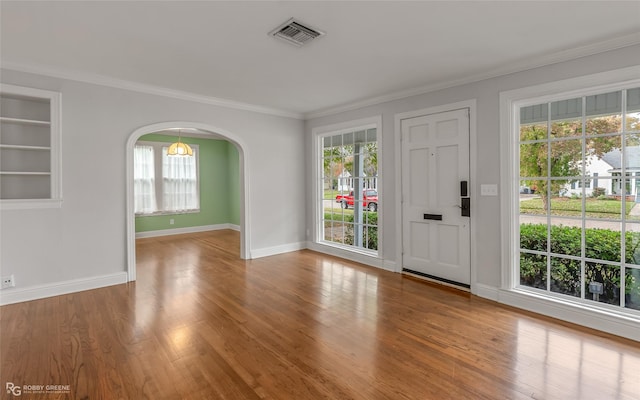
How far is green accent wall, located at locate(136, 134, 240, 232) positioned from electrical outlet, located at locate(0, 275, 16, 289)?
4.58 metres

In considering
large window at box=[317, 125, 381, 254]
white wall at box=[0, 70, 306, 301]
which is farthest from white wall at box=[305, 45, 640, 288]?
white wall at box=[0, 70, 306, 301]

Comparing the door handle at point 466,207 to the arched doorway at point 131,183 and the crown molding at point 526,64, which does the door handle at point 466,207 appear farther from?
the arched doorway at point 131,183

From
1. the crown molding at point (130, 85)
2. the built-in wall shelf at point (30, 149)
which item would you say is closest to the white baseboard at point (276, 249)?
the crown molding at point (130, 85)

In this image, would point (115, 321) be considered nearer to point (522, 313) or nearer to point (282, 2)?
point (282, 2)

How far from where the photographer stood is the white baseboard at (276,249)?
562 cm

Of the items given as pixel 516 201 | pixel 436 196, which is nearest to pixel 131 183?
pixel 436 196

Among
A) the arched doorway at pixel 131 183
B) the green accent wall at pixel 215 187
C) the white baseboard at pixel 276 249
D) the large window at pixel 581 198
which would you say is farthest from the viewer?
the green accent wall at pixel 215 187

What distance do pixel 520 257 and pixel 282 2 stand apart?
3559mm

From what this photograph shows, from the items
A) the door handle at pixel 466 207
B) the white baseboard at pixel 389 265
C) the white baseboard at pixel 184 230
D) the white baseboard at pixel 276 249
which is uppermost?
the door handle at pixel 466 207

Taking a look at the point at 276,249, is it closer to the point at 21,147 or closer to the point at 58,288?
the point at 58,288

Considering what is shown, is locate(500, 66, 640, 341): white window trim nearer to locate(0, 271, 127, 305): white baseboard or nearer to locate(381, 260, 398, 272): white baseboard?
locate(381, 260, 398, 272): white baseboard

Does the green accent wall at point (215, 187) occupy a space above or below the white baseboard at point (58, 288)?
above

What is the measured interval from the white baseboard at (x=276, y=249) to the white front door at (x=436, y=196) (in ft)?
7.46

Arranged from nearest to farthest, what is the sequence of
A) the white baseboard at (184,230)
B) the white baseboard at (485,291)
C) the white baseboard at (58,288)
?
1. the white baseboard at (58,288)
2. the white baseboard at (485,291)
3. the white baseboard at (184,230)
